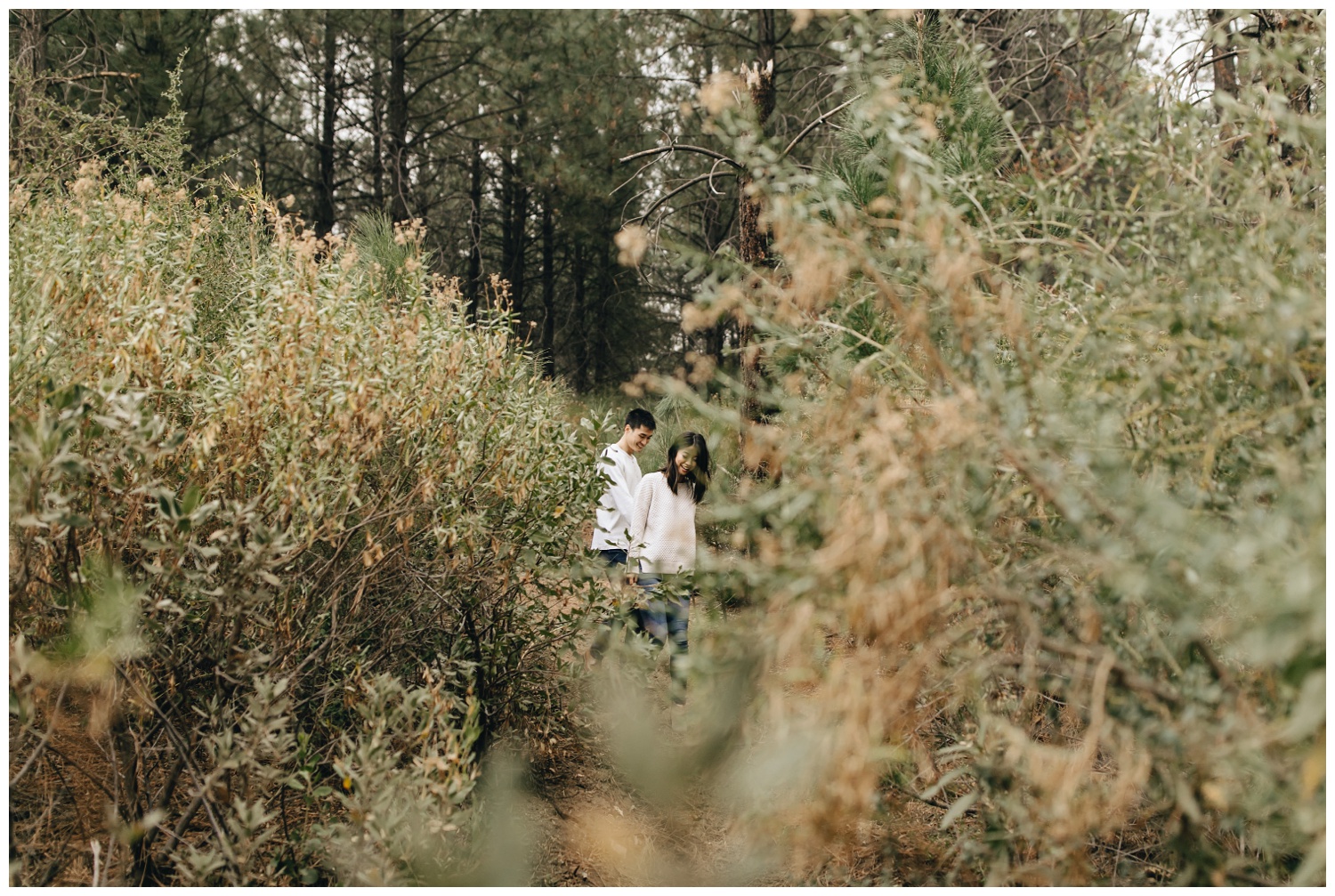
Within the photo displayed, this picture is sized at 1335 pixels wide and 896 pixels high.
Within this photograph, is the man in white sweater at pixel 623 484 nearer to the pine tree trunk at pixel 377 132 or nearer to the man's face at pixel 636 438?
the man's face at pixel 636 438

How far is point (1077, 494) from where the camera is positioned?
5.49 ft

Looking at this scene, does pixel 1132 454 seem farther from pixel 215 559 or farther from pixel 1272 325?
pixel 215 559

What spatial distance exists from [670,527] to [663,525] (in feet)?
0.14

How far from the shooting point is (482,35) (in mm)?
12242

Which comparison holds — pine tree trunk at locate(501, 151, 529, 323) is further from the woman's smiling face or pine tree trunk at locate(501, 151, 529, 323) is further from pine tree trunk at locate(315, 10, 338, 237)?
the woman's smiling face

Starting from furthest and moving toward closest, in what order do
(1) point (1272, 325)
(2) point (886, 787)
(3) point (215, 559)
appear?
(2) point (886, 787), (3) point (215, 559), (1) point (1272, 325)

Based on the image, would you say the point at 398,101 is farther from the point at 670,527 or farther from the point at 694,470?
the point at 670,527

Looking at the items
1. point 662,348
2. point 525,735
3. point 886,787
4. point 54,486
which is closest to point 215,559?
point 54,486

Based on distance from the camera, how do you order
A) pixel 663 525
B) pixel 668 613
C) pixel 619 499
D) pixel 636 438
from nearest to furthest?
pixel 668 613 < pixel 663 525 < pixel 636 438 < pixel 619 499

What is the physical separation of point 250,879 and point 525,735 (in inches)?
60.5

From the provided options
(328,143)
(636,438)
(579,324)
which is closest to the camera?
(636,438)

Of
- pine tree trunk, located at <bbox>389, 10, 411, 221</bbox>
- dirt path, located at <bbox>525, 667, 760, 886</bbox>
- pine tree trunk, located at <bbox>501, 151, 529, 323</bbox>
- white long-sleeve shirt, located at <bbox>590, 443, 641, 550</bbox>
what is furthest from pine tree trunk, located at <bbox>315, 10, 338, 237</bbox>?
dirt path, located at <bbox>525, 667, 760, 886</bbox>

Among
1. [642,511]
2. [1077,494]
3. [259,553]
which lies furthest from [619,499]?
[1077,494]

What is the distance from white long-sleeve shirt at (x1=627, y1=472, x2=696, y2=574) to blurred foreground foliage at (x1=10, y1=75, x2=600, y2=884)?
93cm
